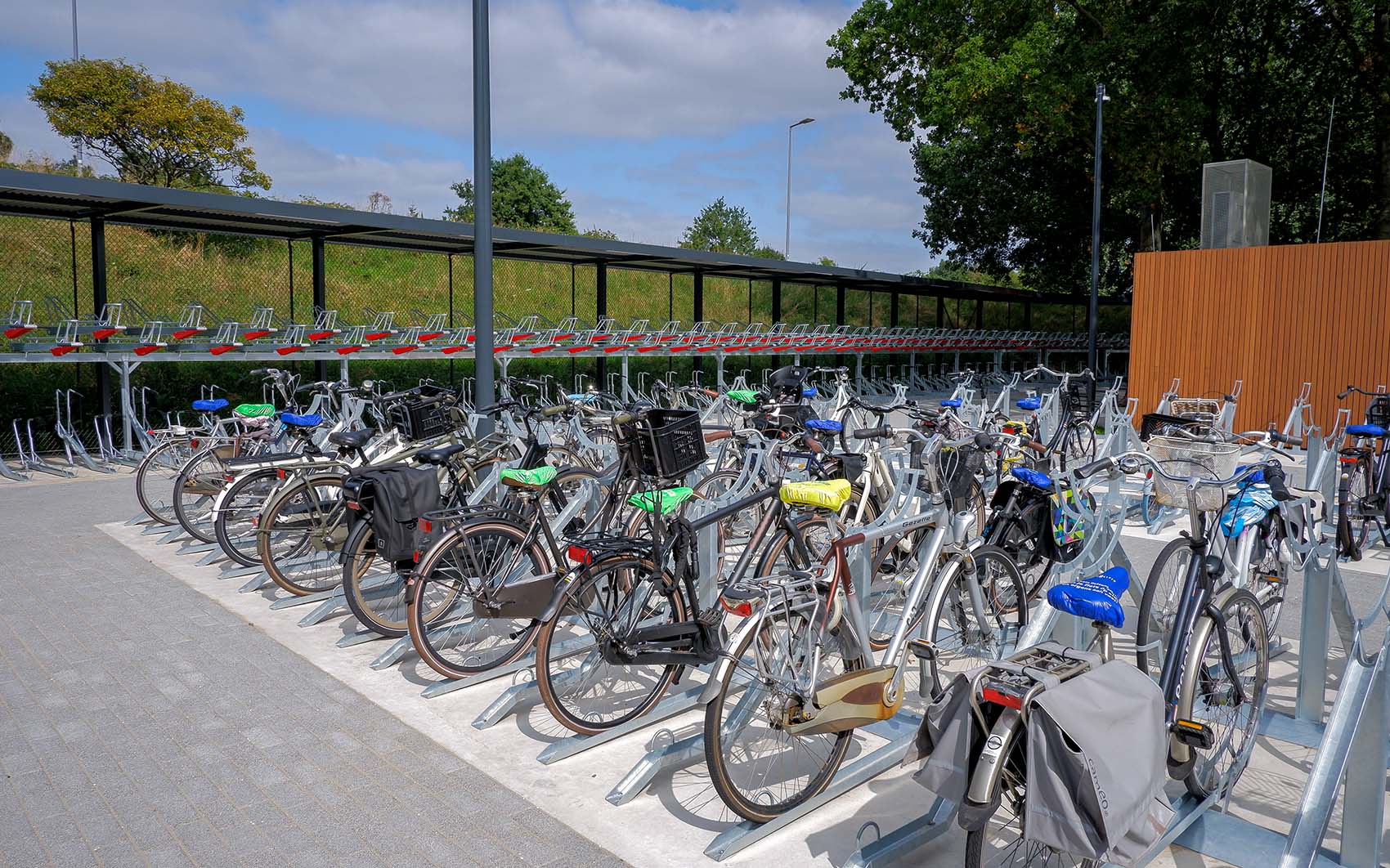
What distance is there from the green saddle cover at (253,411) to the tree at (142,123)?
65.9ft

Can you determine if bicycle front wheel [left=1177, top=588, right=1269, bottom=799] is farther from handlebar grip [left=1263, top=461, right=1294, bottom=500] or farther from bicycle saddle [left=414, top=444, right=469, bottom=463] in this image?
bicycle saddle [left=414, top=444, right=469, bottom=463]

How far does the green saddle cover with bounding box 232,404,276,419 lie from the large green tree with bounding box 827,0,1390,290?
14.5 m

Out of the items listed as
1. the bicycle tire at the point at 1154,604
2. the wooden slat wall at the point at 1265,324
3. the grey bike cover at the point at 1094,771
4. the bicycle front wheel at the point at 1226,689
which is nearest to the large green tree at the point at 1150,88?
the wooden slat wall at the point at 1265,324

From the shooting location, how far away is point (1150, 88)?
17.9 metres

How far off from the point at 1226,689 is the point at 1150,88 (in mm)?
18152

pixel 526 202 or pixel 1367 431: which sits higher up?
pixel 526 202

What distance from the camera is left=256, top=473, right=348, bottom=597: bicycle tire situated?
5.00m

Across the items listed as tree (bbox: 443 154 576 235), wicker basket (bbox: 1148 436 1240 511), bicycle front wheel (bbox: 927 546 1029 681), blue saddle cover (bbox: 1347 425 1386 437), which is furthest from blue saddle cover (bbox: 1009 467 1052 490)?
tree (bbox: 443 154 576 235)

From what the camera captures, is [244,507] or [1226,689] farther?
[244,507]

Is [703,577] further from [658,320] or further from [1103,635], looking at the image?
[658,320]

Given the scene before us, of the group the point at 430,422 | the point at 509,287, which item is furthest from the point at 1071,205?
the point at 430,422

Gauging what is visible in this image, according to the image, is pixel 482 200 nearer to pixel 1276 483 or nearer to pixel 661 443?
pixel 661 443

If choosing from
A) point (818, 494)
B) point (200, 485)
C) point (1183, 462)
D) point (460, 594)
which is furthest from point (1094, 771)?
point (200, 485)

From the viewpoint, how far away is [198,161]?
82.5 feet
